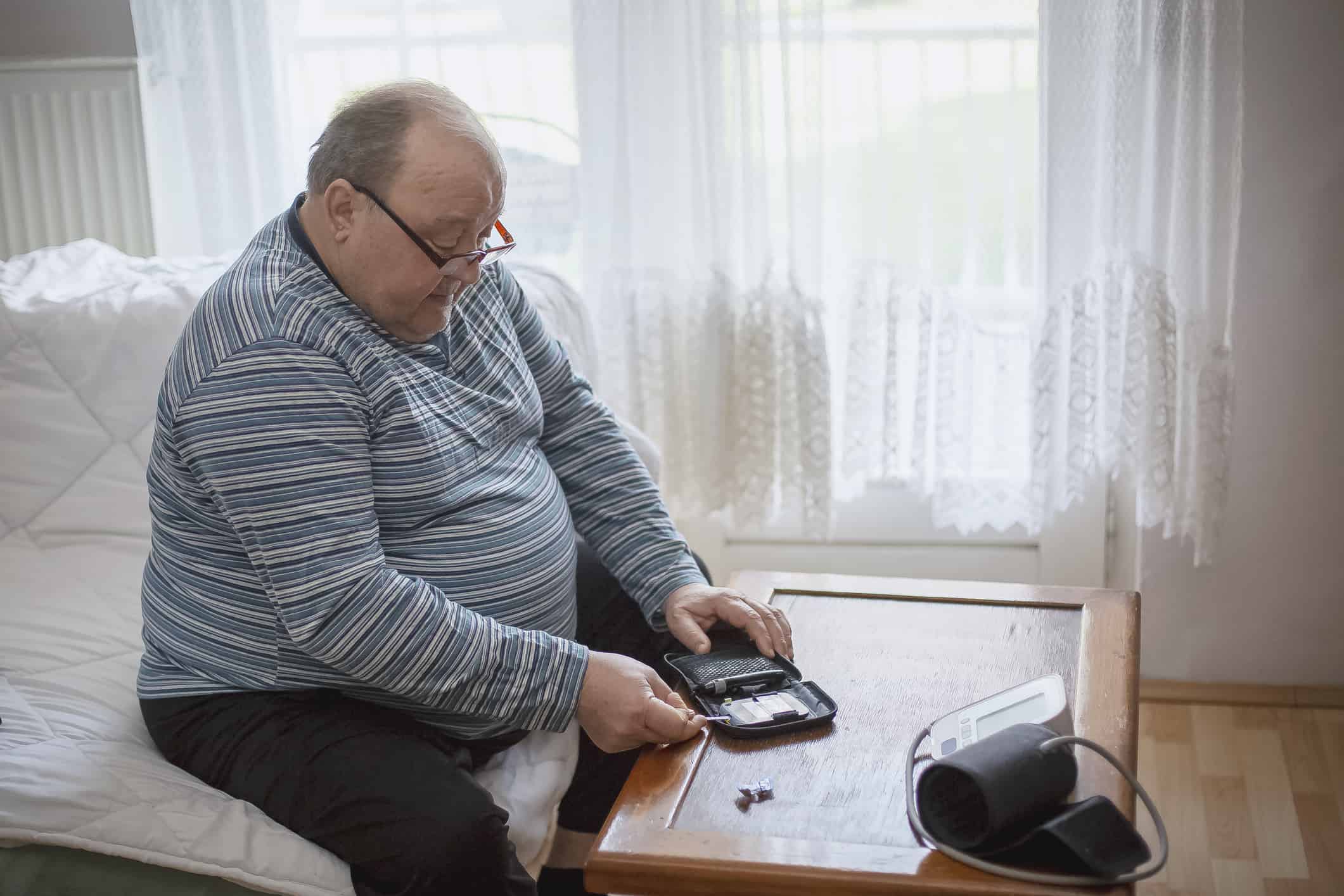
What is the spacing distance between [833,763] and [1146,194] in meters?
1.15

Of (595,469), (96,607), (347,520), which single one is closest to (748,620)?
(595,469)

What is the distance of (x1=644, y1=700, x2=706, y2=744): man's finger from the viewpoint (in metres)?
1.07

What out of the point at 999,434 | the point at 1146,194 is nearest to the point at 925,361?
the point at 999,434

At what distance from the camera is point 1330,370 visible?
1927 mm

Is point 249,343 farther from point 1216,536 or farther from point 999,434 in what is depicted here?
point 1216,536

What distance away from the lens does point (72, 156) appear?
6.70ft

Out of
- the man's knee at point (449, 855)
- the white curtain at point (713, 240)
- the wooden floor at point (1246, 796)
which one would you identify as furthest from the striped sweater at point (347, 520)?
the wooden floor at point (1246, 796)

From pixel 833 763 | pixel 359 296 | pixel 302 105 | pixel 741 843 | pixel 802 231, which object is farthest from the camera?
pixel 302 105

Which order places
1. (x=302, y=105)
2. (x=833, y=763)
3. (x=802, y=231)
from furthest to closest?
(x=302, y=105) < (x=802, y=231) < (x=833, y=763)

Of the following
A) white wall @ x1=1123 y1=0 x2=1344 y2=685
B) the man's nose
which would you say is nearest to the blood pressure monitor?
the man's nose

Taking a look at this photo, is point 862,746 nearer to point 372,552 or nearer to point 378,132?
point 372,552

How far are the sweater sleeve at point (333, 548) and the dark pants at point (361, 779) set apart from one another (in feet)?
0.20

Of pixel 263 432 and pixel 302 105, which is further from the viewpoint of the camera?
pixel 302 105

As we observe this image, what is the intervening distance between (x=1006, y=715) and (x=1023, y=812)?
0.15 m
